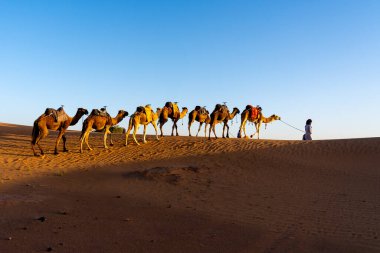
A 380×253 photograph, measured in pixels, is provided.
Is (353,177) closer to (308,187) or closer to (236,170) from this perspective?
(308,187)

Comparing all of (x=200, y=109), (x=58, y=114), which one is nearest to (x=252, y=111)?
(x=200, y=109)

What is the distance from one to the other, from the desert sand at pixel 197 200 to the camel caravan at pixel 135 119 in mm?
1160

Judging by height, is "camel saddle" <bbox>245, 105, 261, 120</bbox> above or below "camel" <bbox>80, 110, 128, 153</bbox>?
above

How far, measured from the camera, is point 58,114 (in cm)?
1662

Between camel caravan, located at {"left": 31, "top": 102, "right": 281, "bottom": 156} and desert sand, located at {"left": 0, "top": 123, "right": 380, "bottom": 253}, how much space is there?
1160 mm

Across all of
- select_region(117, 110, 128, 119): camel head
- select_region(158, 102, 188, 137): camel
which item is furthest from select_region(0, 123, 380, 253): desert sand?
select_region(158, 102, 188, 137): camel

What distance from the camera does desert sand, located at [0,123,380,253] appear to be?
6246 mm

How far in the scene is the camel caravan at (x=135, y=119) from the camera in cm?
1630

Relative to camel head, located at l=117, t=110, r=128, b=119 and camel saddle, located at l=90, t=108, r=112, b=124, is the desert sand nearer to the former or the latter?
camel saddle, located at l=90, t=108, r=112, b=124

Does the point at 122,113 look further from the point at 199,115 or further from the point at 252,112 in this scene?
the point at 252,112

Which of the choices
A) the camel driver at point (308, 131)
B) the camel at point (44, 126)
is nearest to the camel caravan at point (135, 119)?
the camel at point (44, 126)

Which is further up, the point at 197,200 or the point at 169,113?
the point at 169,113

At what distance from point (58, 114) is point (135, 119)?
3.80m

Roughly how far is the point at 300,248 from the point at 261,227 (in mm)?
1224
